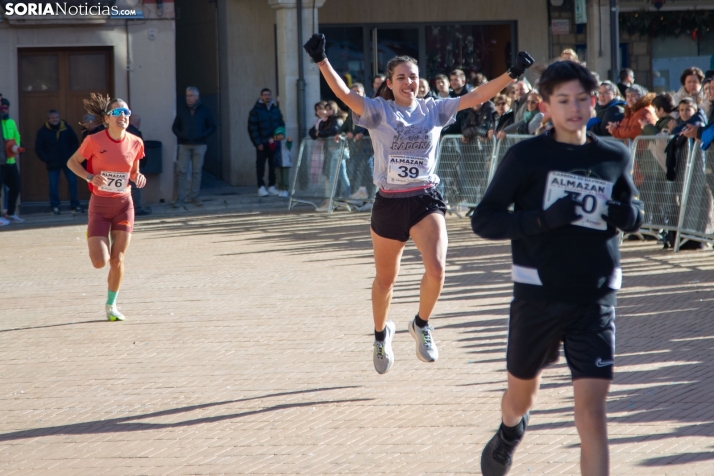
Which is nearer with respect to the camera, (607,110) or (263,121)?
(607,110)

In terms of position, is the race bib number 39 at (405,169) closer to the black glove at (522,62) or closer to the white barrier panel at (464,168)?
the black glove at (522,62)

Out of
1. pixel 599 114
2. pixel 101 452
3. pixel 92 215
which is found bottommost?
pixel 101 452

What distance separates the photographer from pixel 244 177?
21859mm

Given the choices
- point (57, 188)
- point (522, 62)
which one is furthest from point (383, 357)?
point (57, 188)

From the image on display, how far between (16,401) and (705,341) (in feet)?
15.2

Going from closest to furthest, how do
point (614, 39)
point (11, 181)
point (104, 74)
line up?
point (11, 181) < point (104, 74) < point (614, 39)

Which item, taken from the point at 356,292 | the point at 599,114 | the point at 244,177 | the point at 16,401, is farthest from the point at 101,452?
Answer: the point at 244,177

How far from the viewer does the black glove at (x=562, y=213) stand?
3635mm

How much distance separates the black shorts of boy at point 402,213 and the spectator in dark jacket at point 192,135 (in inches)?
506

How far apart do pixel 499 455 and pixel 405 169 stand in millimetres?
2530

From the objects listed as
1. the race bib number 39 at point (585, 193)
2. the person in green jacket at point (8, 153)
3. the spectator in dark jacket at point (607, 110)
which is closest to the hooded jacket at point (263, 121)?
the person in green jacket at point (8, 153)

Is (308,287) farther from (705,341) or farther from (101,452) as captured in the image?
(101,452)

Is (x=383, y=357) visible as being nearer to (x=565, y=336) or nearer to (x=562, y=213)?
(x=565, y=336)

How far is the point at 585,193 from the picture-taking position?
376cm
